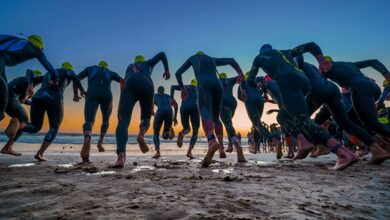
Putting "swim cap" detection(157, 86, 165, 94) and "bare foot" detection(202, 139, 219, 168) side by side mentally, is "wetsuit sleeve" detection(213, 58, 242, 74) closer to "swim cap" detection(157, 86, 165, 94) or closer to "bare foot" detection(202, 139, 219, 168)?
"bare foot" detection(202, 139, 219, 168)

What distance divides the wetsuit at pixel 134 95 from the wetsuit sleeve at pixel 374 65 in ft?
14.1

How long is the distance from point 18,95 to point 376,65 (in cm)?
857

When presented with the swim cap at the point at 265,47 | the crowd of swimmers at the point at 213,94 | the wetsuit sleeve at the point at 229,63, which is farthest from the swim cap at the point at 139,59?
the swim cap at the point at 265,47

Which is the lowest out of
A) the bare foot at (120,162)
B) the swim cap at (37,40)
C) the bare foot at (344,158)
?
the bare foot at (120,162)

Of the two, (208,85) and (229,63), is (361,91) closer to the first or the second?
(229,63)

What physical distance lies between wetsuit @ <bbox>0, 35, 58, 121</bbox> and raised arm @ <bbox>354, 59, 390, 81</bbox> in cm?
619

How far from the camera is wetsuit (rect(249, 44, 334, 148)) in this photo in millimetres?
4059

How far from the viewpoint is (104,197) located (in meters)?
1.77

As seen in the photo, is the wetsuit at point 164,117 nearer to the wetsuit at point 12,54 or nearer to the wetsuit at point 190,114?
the wetsuit at point 190,114

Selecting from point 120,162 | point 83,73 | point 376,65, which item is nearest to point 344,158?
point 376,65

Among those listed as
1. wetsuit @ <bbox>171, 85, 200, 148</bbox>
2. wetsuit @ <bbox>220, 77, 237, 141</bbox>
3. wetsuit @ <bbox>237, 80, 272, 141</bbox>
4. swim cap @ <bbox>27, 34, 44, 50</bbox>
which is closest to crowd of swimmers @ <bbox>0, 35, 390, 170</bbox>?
swim cap @ <bbox>27, 34, 44, 50</bbox>

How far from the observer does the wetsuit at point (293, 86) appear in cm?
406

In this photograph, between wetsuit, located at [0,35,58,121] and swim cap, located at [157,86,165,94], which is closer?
wetsuit, located at [0,35,58,121]

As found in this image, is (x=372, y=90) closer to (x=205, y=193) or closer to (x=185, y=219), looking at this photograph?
(x=205, y=193)
